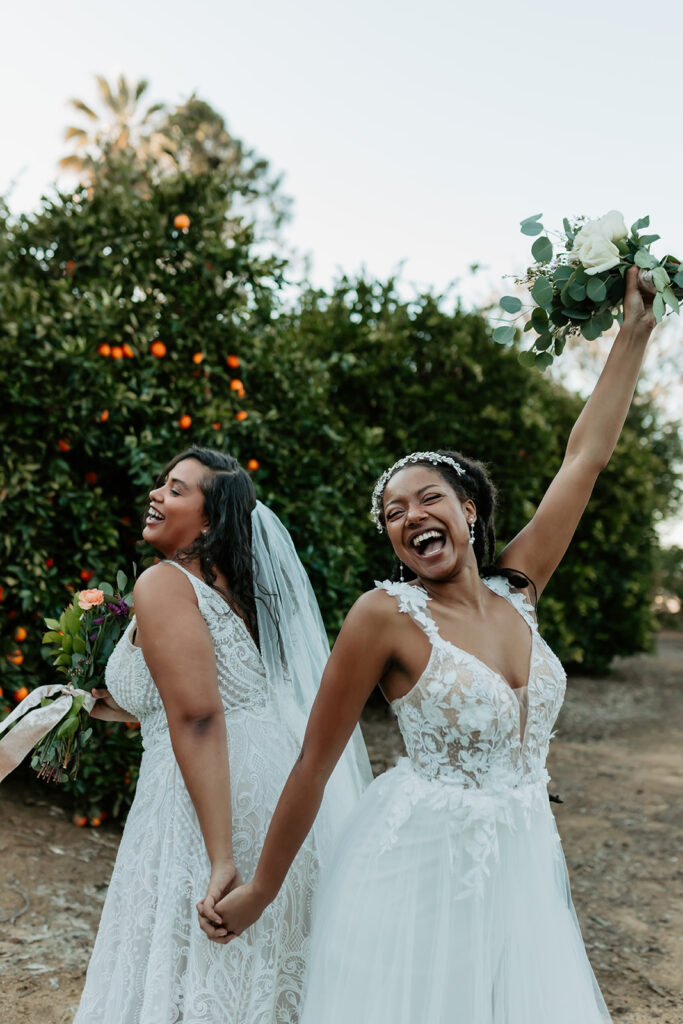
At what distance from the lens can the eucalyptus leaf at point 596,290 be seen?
2.42m

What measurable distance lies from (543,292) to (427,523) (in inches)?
32.0

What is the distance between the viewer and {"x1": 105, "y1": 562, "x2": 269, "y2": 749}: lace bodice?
2561 millimetres

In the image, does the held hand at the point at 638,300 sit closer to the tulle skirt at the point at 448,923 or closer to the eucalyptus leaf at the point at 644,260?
the eucalyptus leaf at the point at 644,260

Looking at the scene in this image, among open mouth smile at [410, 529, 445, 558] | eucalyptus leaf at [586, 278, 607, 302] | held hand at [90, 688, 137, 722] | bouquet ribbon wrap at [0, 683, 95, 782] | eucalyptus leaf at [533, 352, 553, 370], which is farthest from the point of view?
held hand at [90, 688, 137, 722]

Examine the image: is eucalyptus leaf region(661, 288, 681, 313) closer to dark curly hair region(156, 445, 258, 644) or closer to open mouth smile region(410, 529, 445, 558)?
open mouth smile region(410, 529, 445, 558)

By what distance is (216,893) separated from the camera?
7.38ft

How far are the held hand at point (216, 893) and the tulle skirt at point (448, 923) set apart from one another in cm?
25

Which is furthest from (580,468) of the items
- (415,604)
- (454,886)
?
(454,886)

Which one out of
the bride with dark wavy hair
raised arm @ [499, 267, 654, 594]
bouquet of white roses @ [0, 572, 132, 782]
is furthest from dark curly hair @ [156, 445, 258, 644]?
raised arm @ [499, 267, 654, 594]

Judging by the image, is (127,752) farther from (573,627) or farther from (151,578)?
(573,627)

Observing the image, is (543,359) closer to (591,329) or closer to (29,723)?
(591,329)

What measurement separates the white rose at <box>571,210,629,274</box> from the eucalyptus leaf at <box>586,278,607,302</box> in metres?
0.04

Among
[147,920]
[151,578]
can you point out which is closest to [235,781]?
[147,920]

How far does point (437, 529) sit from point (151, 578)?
86 centimetres
